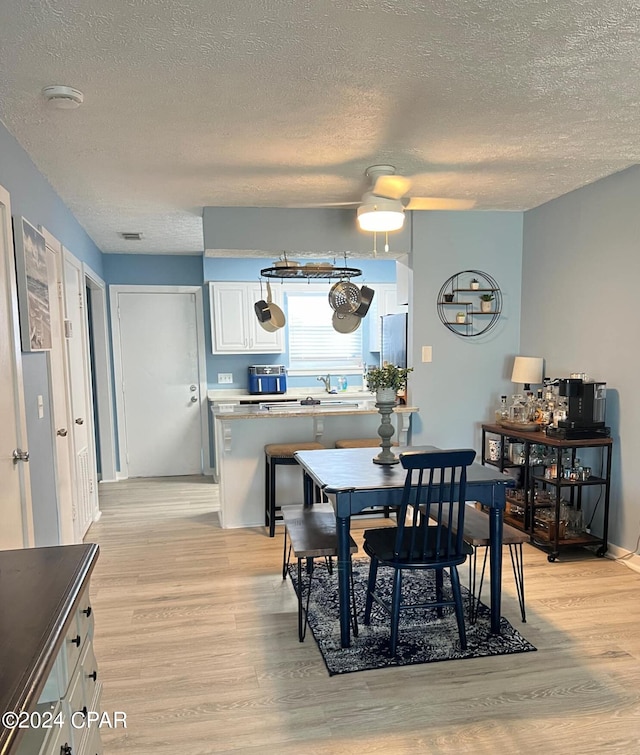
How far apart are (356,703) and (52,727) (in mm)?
1297

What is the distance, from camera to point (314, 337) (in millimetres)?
6211

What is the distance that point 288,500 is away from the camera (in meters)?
4.31

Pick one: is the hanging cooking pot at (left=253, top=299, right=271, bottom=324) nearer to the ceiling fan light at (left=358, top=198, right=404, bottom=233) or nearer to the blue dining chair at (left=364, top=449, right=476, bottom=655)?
the ceiling fan light at (left=358, top=198, right=404, bottom=233)

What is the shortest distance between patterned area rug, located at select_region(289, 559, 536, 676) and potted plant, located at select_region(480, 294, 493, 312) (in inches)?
90.8

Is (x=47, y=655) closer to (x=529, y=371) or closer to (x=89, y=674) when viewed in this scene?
(x=89, y=674)

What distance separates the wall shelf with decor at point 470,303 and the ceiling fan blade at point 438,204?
528mm

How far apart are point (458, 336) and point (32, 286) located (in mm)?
3096

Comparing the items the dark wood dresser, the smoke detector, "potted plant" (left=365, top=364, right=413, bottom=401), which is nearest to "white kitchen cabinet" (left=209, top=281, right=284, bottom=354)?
"potted plant" (left=365, top=364, right=413, bottom=401)

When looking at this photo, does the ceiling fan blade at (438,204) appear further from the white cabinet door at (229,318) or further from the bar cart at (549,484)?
the white cabinet door at (229,318)

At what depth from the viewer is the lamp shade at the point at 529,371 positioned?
4074 millimetres

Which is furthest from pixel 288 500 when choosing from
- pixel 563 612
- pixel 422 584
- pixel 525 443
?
pixel 563 612

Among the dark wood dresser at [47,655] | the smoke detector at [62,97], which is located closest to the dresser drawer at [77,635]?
the dark wood dresser at [47,655]

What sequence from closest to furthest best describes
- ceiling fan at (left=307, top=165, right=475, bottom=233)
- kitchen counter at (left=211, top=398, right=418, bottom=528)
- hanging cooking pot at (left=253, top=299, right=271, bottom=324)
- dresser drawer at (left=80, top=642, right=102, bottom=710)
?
dresser drawer at (left=80, top=642, right=102, bottom=710), ceiling fan at (left=307, top=165, right=475, bottom=233), kitchen counter at (left=211, top=398, right=418, bottom=528), hanging cooking pot at (left=253, top=299, right=271, bottom=324)

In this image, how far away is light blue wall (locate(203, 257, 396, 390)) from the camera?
5762mm
